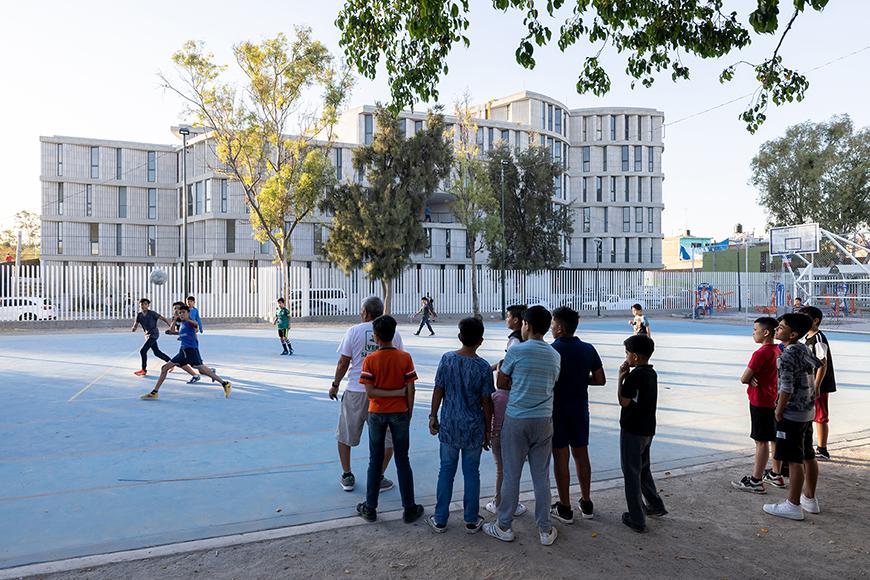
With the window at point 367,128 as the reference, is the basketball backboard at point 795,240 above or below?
below

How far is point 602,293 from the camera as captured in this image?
41000 millimetres

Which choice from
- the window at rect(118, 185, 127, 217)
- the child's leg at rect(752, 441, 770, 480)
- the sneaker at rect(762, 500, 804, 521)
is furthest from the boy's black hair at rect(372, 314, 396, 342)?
the window at rect(118, 185, 127, 217)

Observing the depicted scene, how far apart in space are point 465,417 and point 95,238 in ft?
183

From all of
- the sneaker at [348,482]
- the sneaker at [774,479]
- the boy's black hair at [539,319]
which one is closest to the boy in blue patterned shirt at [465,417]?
the boy's black hair at [539,319]

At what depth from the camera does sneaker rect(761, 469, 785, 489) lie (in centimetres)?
598

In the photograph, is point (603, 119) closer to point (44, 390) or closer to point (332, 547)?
point (44, 390)

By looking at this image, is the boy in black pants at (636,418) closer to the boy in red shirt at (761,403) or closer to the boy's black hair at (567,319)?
the boy's black hair at (567,319)

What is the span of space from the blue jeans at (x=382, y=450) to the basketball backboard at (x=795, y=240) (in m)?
30.9

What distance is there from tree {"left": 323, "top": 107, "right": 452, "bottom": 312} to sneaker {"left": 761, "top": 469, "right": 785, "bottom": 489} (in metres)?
26.5

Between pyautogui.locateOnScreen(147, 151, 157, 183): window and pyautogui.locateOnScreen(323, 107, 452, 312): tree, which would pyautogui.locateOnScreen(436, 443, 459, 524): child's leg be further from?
pyautogui.locateOnScreen(147, 151, 157, 183): window

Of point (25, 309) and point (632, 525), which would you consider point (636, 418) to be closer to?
point (632, 525)

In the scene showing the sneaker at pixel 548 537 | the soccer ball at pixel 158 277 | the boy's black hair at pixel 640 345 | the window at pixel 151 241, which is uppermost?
the window at pixel 151 241

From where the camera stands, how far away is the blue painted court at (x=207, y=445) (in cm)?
512

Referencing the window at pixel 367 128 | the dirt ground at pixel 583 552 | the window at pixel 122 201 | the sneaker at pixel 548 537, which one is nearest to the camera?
the dirt ground at pixel 583 552
